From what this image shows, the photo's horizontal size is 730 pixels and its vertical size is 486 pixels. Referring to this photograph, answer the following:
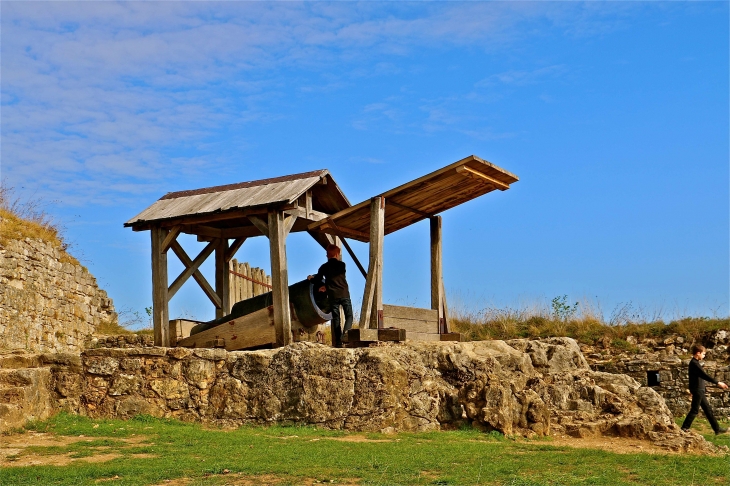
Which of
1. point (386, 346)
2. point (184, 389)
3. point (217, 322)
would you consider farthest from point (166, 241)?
point (386, 346)

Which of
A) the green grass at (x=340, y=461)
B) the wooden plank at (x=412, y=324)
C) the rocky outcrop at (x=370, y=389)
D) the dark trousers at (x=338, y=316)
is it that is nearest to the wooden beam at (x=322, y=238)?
the dark trousers at (x=338, y=316)

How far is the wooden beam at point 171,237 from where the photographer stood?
14954 millimetres

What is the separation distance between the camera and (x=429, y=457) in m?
9.23

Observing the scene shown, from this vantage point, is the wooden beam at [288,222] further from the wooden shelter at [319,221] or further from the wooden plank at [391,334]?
the wooden plank at [391,334]

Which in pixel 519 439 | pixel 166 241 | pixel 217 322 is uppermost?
pixel 166 241

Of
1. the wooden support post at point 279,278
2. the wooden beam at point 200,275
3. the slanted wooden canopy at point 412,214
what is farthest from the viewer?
A: the wooden beam at point 200,275

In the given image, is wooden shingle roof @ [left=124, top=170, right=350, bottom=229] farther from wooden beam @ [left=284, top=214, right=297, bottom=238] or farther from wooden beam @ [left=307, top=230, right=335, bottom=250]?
wooden beam @ [left=307, top=230, right=335, bottom=250]

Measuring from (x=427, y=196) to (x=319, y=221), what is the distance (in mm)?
1933

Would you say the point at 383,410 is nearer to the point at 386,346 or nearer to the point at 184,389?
the point at 386,346

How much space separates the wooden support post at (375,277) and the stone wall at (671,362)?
25.9 ft

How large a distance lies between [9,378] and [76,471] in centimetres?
367

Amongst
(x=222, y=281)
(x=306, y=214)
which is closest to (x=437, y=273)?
(x=306, y=214)

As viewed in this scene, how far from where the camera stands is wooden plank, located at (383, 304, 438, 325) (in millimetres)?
13445

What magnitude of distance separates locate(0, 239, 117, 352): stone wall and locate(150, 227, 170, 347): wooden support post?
4144 millimetres
